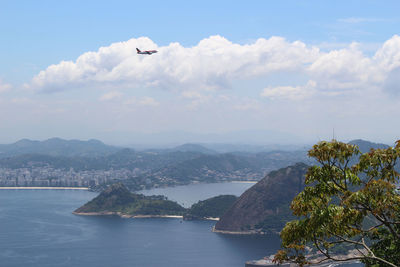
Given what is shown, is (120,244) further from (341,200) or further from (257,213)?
(341,200)

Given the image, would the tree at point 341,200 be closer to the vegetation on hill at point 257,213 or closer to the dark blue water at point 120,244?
the dark blue water at point 120,244

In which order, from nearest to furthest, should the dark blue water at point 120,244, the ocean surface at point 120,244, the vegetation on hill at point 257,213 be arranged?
the ocean surface at point 120,244
the dark blue water at point 120,244
the vegetation on hill at point 257,213

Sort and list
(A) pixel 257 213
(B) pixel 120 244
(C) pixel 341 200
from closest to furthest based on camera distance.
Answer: (C) pixel 341 200 → (B) pixel 120 244 → (A) pixel 257 213

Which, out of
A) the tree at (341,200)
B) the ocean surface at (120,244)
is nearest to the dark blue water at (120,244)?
the ocean surface at (120,244)

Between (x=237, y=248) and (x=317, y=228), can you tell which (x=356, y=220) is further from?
(x=237, y=248)

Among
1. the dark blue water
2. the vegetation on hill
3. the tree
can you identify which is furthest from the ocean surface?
the tree

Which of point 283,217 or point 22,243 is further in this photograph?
point 283,217

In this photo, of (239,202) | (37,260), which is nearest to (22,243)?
(37,260)

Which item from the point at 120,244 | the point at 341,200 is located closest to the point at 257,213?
the point at 120,244
